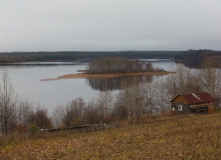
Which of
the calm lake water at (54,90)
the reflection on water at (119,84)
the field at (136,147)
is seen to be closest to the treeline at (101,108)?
the reflection on water at (119,84)

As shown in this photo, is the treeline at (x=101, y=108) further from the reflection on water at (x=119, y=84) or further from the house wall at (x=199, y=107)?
the reflection on water at (x=119, y=84)

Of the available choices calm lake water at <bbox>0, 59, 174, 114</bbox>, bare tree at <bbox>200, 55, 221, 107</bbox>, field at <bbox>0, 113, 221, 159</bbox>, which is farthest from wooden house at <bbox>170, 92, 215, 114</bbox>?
calm lake water at <bbox>0, 59, 174, 114</bbox>

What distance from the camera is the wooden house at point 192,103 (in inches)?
932

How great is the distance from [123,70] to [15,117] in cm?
5926

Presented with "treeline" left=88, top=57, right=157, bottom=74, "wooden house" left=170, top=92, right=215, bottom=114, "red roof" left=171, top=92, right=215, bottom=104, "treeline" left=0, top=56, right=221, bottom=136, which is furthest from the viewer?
"treeline" left=88, top=57, right=157, bottom=74

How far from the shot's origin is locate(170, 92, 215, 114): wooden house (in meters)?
23.7

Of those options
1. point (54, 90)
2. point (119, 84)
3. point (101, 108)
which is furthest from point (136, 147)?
point (119, 84)

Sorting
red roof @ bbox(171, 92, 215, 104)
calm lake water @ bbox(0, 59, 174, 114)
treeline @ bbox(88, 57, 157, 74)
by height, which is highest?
treeline @ bbox(88, 57, 157, 74)

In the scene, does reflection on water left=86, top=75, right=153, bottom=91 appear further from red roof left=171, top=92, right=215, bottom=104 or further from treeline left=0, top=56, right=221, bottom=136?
red roof left=171, top=92, right=215, bottom=104

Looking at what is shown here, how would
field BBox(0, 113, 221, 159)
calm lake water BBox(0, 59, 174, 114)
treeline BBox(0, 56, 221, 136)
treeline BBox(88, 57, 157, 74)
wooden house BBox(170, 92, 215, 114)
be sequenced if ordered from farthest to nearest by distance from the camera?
1. treeline BBox(88, 57, 157, 74)
2. calm lake water BBox(0, 59, 174, 114)
3. wooden house BBox(170, 92, 215, 114)
4. treeline BBox(0, 56, 221, 136)
5. field BBox(0, 113, 221, 159)

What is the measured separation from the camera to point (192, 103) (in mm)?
23594

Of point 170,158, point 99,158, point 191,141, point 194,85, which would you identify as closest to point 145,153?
point 170,158

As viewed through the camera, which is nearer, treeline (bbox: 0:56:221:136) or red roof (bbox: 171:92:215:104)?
treeline (bbox: 0:56:221:136)

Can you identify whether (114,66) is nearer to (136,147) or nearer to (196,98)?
(196,98)
